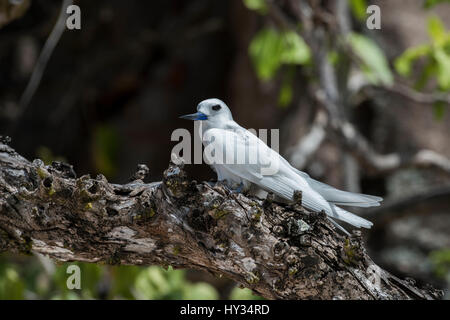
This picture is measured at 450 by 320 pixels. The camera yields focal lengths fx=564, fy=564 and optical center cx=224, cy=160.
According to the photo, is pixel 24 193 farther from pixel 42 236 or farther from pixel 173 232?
pixel 173 232

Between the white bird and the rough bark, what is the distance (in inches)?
3.1

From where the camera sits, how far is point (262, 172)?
268 centimetres

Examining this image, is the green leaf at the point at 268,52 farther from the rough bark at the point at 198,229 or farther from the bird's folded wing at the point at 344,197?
the rough bark at the point at 198,229

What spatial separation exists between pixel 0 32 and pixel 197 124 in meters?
6.15

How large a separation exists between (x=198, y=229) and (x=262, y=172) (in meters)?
0.41

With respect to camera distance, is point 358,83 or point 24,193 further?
point 358,83

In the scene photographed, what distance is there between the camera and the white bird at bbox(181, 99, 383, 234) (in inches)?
104

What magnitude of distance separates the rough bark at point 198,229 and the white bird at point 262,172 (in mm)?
80

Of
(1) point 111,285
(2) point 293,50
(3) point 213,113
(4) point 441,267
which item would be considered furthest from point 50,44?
(4) point 441,267

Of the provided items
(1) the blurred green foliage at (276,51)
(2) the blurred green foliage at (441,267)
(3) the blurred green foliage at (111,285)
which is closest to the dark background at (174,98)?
(2) the blurred green foliage at (441,267)

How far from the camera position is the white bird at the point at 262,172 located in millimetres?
2645

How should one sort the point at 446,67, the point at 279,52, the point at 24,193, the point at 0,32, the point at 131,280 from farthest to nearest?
the point at 0,32 → the point at 131,280 → the point at 279,52 → the point at 446,67 → the point at 24,193
